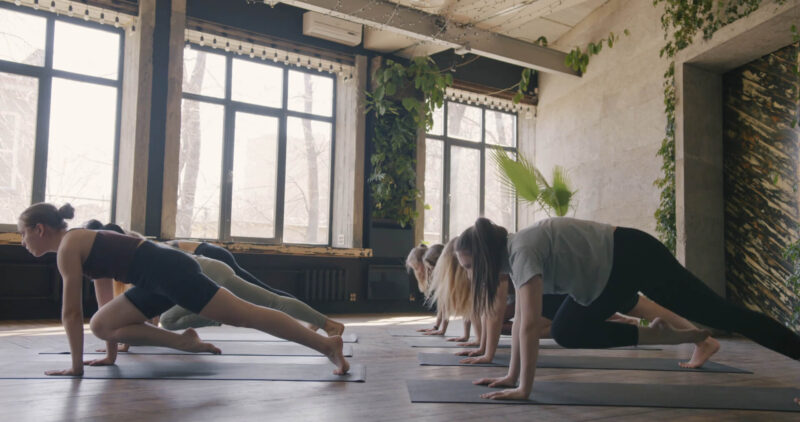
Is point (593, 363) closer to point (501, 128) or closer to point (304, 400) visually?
point (304, 400)

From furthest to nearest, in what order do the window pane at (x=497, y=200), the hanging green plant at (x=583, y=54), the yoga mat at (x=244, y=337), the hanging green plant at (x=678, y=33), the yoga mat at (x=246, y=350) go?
the window pane at (x=497, y=200) → the hanging green plant at (x=583, y=54) → the hanging green plant at (x=678, y=33) → the yoga mat at (x=244, y=337) → the yoga mat at (x=246, y=350)

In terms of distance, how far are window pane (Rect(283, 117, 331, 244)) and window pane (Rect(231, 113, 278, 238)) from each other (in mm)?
190

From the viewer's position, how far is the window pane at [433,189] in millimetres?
A: 7789

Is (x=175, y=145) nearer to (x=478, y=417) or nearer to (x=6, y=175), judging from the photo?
(x=6, y=175)

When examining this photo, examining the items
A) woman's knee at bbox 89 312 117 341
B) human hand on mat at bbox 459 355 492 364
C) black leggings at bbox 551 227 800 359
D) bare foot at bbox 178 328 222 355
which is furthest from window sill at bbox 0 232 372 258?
black leggings at bbox 551 227 800 359

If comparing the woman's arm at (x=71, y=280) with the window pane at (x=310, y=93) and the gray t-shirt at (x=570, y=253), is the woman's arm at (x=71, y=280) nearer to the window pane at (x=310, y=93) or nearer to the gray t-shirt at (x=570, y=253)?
the gray t-shirt at (x=570, y=253)

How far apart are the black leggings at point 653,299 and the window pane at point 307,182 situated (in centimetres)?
475

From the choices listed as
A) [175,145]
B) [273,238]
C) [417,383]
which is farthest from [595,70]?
[417,383]

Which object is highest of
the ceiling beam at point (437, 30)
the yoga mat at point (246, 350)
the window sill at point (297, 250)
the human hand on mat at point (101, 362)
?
the ceiling beam at point (437, 30)

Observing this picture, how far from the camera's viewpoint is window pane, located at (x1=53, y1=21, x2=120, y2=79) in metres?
5.75

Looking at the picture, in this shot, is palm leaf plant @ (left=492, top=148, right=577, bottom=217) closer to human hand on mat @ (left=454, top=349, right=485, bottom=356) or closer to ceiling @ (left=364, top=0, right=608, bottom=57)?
ceiling @ (left=364, top=0, right=608, bottom=57)

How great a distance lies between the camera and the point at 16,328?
4555 mm

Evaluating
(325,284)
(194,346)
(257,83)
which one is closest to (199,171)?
(257,83)

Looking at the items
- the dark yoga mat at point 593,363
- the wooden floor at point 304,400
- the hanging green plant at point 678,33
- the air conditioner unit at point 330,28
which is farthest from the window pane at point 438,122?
the wooden floor at point 304,400
